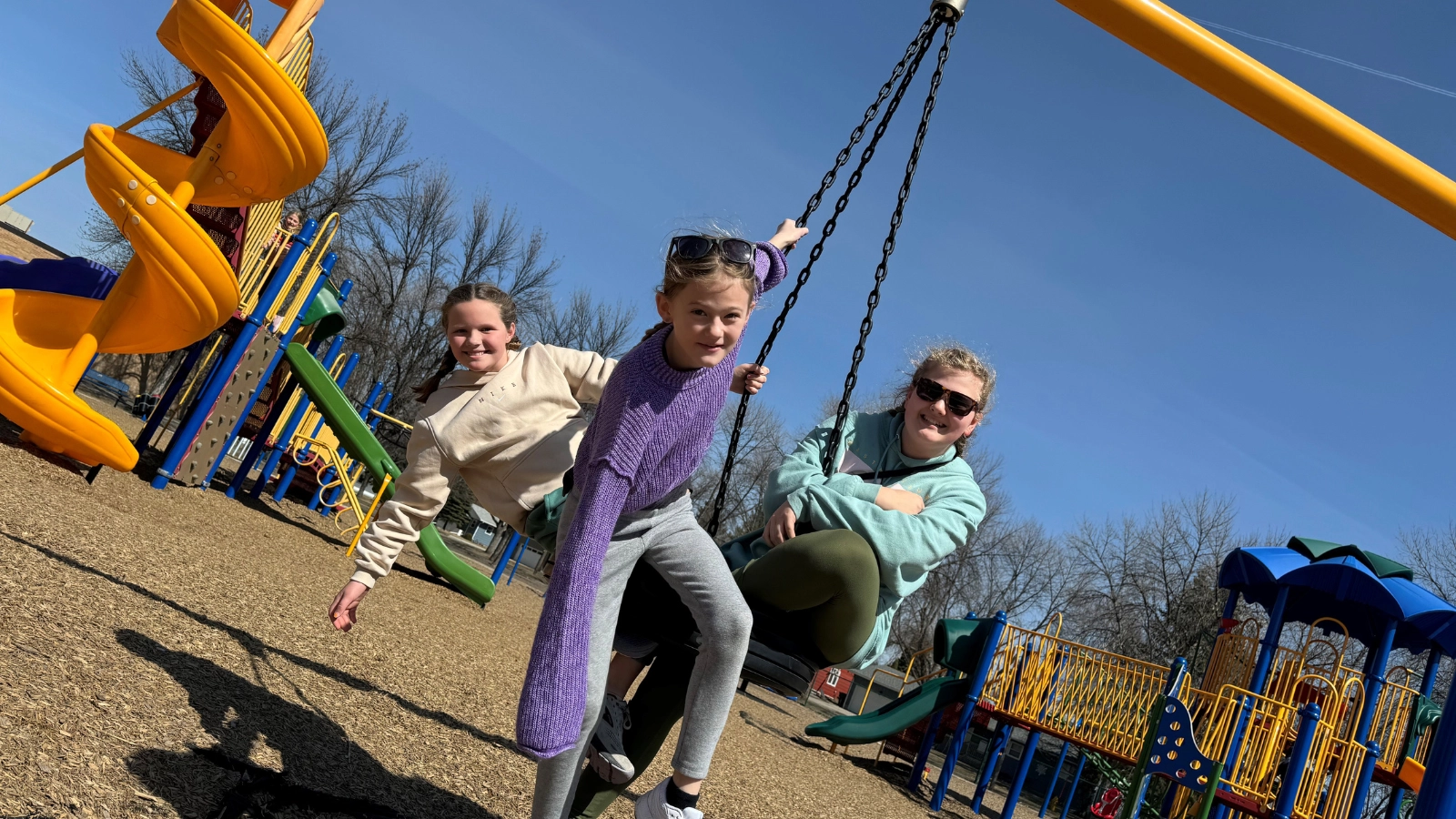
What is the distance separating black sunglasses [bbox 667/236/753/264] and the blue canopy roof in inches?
376

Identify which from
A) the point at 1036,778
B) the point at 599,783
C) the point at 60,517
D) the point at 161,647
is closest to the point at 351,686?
the point at 161,647

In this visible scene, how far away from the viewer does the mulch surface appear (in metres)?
2.60

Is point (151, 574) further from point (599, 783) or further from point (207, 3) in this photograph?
point (599, 783)

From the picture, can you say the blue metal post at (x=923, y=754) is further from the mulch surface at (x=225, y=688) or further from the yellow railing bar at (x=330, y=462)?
the yellow railing bar at (x=330, y=462)

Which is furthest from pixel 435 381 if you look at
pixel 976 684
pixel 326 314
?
pixel 326 314

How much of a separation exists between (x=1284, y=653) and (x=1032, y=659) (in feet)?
8.69

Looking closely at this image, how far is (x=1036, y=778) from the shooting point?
85.0 ft

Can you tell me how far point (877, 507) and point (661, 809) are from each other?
3.12 feet

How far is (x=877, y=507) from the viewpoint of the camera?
2.58 meters

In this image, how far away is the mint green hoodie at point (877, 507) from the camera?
2.54 metres

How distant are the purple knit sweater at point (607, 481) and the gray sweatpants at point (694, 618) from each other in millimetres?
83

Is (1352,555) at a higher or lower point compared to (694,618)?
higher

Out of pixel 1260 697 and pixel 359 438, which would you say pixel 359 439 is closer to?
pixel 359 438

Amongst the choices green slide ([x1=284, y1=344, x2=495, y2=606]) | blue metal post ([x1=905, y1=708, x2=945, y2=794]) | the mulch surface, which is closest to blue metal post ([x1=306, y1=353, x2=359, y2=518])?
green slide ([x1=284, y1=344, x2=495, y2=606])
